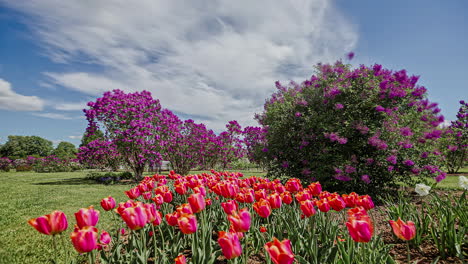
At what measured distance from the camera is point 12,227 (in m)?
5.19

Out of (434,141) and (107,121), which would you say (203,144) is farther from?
(434,141)

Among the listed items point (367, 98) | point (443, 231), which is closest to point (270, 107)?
point (367, 98)

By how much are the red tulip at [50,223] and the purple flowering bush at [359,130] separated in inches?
257

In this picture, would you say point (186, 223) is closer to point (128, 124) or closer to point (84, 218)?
point (84, 218)

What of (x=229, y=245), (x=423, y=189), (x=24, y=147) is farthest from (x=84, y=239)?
(x=24, y=147)

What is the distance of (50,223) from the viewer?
1.64 meters

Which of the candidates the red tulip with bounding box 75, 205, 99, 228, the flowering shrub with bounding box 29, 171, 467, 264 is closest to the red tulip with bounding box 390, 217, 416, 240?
the flowering shrub with bounding box 29, 171, 467, 264

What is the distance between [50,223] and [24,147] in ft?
317

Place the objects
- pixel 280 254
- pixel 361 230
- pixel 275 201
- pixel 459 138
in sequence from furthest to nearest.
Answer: pixel 459 138 < pixel 275 201 < pixel 361 230 < pixel 280 254

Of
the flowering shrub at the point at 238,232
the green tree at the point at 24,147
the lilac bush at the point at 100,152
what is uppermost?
the green tree at the point at 24,147

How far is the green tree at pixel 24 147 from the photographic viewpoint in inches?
2670

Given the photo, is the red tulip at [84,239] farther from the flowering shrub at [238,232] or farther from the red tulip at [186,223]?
the red tulip at [186,223]

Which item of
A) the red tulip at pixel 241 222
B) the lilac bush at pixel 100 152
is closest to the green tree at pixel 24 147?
the lilac bush at pixel 100 152

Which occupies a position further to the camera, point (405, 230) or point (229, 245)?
point (405, 230)
